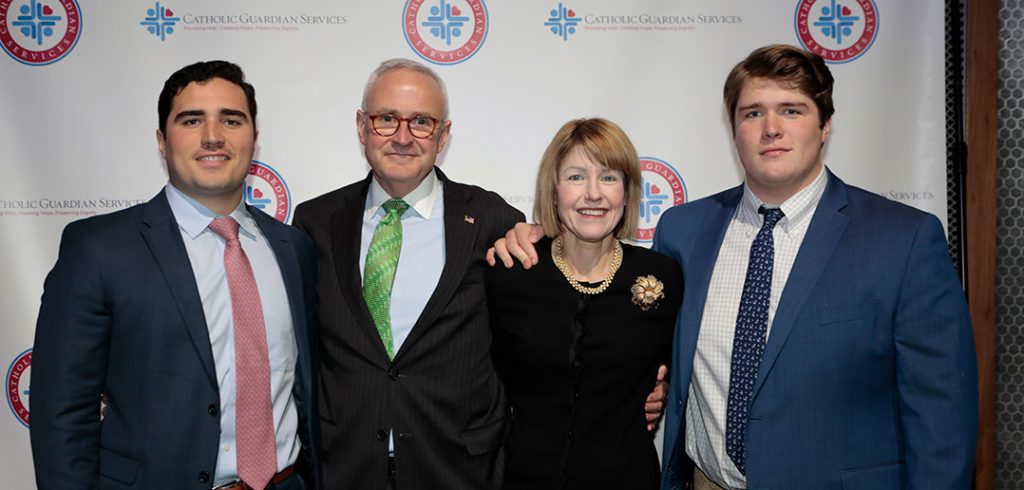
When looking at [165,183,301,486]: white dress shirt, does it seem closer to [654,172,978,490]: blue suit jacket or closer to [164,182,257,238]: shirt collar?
[164,182,257,238]: shirt collar

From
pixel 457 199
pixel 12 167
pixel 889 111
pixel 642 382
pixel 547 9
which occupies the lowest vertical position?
pixel 642 382

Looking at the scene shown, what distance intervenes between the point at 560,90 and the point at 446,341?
4.41 feet

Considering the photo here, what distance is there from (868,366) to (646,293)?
597 millimetres

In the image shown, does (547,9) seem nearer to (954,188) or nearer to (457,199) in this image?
(457,199)

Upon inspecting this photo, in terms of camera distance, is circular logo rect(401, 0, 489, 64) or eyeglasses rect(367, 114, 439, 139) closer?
eyeglasses rect(367, 114, 439, 139)

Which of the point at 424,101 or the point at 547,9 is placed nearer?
the point at 424,101

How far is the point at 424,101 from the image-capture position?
7.23ft

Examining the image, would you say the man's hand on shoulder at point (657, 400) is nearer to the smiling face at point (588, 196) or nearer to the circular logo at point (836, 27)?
the smiling face at point (588, 196)

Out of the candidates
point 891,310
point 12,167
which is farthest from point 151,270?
point 891,310

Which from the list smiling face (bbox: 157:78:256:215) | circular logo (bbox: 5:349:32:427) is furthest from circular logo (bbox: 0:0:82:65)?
smiling face (bbox: 157:78:256:215)

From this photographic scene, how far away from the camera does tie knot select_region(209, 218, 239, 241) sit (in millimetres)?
1899

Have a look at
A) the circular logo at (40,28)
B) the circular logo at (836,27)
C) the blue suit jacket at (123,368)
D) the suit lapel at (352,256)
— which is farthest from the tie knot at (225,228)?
the circular logo at (836,27)

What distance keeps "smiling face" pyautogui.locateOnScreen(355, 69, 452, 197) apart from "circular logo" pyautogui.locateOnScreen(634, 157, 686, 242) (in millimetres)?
1088

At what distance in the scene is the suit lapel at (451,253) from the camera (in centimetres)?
202
